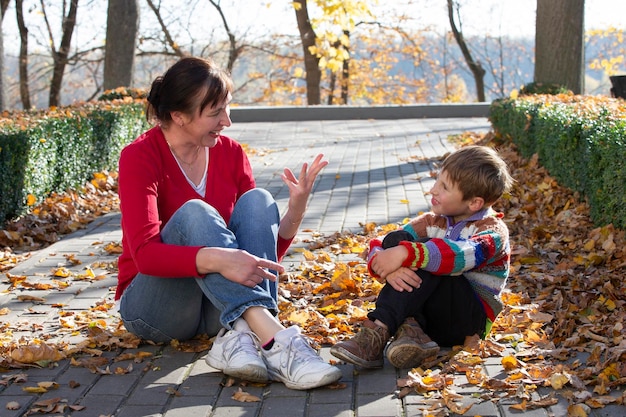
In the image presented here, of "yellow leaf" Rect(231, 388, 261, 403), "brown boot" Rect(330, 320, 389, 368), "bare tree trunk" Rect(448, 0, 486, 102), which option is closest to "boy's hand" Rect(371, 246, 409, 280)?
"brown boot" Rect(330, 320, 389, 368)

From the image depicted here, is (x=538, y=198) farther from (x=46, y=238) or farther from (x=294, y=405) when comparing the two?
(x=294, y=405)

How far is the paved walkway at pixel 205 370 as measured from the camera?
317cm

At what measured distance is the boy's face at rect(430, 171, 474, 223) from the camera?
11.9ft

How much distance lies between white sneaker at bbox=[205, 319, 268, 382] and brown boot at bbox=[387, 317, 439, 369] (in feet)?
1.78

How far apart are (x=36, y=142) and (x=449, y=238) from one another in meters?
5.08

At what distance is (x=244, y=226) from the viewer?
11.7ft

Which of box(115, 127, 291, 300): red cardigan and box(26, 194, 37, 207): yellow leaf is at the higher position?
box(115, 127, 291, 300): red cardigan

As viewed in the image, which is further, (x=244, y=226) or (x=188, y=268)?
(x=244, y=226)

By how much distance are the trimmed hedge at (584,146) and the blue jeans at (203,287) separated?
292 centimetres

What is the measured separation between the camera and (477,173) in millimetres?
3580

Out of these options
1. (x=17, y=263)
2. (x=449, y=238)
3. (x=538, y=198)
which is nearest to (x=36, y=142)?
(x=17, y=263)

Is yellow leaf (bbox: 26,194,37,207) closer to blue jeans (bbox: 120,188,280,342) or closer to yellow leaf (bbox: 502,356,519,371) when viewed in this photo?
blue jeans (bbox: 120,188,280,342)

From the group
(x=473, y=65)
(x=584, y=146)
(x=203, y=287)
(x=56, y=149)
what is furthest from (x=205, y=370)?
(x=473, y=65)

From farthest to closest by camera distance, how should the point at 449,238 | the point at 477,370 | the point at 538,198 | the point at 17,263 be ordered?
the point at 538,198 < the point at 17,263 < the point at 449,238 < the point at 477,370
